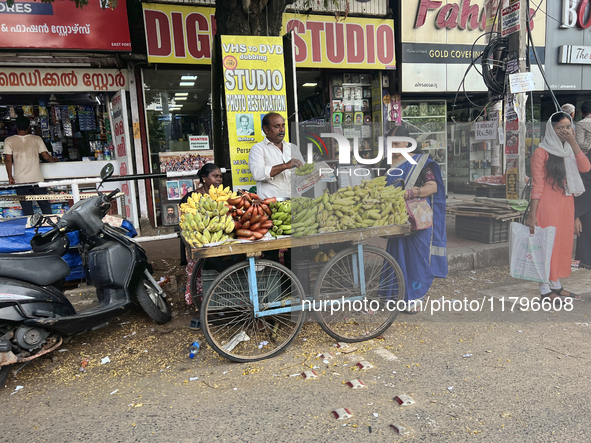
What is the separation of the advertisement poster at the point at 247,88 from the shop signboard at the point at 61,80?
160 inches

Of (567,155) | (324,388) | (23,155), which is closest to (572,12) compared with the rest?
(567,155)

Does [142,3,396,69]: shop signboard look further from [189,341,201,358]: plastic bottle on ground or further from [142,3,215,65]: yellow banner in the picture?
[189,341,201,358]: plastic bottle on ground

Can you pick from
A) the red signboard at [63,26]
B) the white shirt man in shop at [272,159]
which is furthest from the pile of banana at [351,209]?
the red signboard at [63,26]

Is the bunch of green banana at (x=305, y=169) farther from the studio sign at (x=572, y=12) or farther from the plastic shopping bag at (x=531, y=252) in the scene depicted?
the studio sign at (x=572, y=12)

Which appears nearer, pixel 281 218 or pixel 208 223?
pixel 208 223

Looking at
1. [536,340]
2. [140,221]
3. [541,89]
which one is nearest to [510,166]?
[536,340]

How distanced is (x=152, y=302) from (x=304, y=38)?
666 cm

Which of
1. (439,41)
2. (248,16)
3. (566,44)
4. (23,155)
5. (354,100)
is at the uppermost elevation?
(566,44)

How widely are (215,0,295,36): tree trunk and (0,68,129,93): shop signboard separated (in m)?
3.77

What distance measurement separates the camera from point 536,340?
11.5 ft

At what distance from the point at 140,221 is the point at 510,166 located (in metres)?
6.54

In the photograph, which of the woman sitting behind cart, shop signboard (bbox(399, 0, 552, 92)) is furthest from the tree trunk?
shop signboard (bbox(399, 0, 552, 92))

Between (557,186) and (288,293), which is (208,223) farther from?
(557,186)

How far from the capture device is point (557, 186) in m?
4.27
